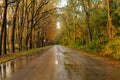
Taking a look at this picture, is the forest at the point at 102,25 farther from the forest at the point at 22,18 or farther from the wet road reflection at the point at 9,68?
the wet road reflection at the point at 9,68

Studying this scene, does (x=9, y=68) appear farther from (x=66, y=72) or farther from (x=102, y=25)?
(x=102, y=25)

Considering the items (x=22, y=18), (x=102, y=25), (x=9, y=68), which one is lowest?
(x=9, y=68)

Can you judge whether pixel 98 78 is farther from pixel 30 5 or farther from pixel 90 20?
pixel 30 5

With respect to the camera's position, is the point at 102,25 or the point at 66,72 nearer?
the point at 66,72

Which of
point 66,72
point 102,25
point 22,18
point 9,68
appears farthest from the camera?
point 22,18

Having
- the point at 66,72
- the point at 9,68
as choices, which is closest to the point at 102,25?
the point at 9,68

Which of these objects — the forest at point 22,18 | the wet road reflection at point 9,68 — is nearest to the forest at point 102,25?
the forest at point 22,18

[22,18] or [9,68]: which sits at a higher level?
[22,18]

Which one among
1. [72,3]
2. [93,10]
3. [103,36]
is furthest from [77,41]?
[103,36]

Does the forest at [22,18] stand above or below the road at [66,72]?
above

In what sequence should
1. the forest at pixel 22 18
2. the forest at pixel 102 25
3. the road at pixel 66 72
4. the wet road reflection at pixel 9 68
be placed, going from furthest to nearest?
1. the forest at pixel 22 18
2. the forest at pixel 102 25
3. the wet road reflection at pixel 9 68
4. the road at pixel 66 72

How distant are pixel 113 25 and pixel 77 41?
3784 centimetres

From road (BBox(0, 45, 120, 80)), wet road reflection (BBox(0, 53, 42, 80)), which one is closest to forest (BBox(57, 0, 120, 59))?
road (BBox(0, 45, 120, 80))

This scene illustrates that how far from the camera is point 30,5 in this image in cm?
5831
